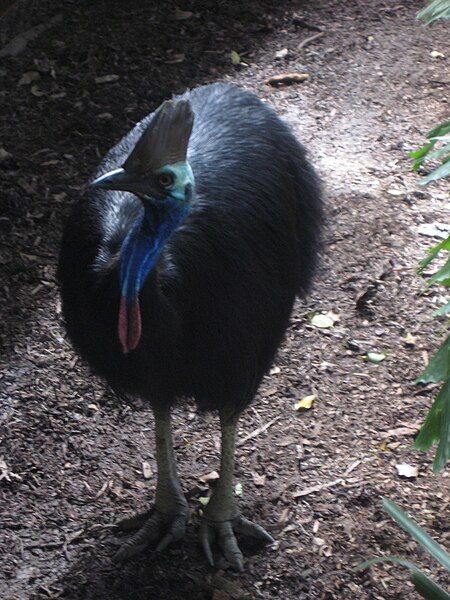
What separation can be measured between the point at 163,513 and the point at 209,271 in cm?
95

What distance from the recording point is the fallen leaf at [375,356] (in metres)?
3.74

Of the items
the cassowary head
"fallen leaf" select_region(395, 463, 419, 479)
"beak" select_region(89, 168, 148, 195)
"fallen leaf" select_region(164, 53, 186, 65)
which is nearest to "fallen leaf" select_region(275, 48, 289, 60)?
"fallen leaf" select_region(164, 53, 186, 65)

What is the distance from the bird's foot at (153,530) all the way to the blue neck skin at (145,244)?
108 centimetres

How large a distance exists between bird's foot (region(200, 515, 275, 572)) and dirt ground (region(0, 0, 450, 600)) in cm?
4

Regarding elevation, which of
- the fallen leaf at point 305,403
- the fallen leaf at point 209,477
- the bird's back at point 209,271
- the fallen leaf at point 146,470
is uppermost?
the bird's back at point 209,271

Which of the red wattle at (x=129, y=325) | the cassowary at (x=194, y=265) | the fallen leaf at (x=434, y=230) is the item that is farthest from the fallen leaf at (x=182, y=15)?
the red wattle at (x=129, y=325)

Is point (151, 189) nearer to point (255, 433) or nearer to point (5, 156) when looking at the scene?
point (255, 433)

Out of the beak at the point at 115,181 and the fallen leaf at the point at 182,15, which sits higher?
the beak at the point at 115,181

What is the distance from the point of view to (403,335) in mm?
3854

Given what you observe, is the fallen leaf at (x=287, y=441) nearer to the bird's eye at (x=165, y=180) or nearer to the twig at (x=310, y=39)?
the bird's eye at (x=165, y=180)

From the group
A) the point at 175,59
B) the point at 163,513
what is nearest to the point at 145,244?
the point at 163,513

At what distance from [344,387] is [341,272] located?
655mm

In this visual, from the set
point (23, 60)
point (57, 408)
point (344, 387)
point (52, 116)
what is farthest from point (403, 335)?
point (23, 60)

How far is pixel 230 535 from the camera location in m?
3.07
